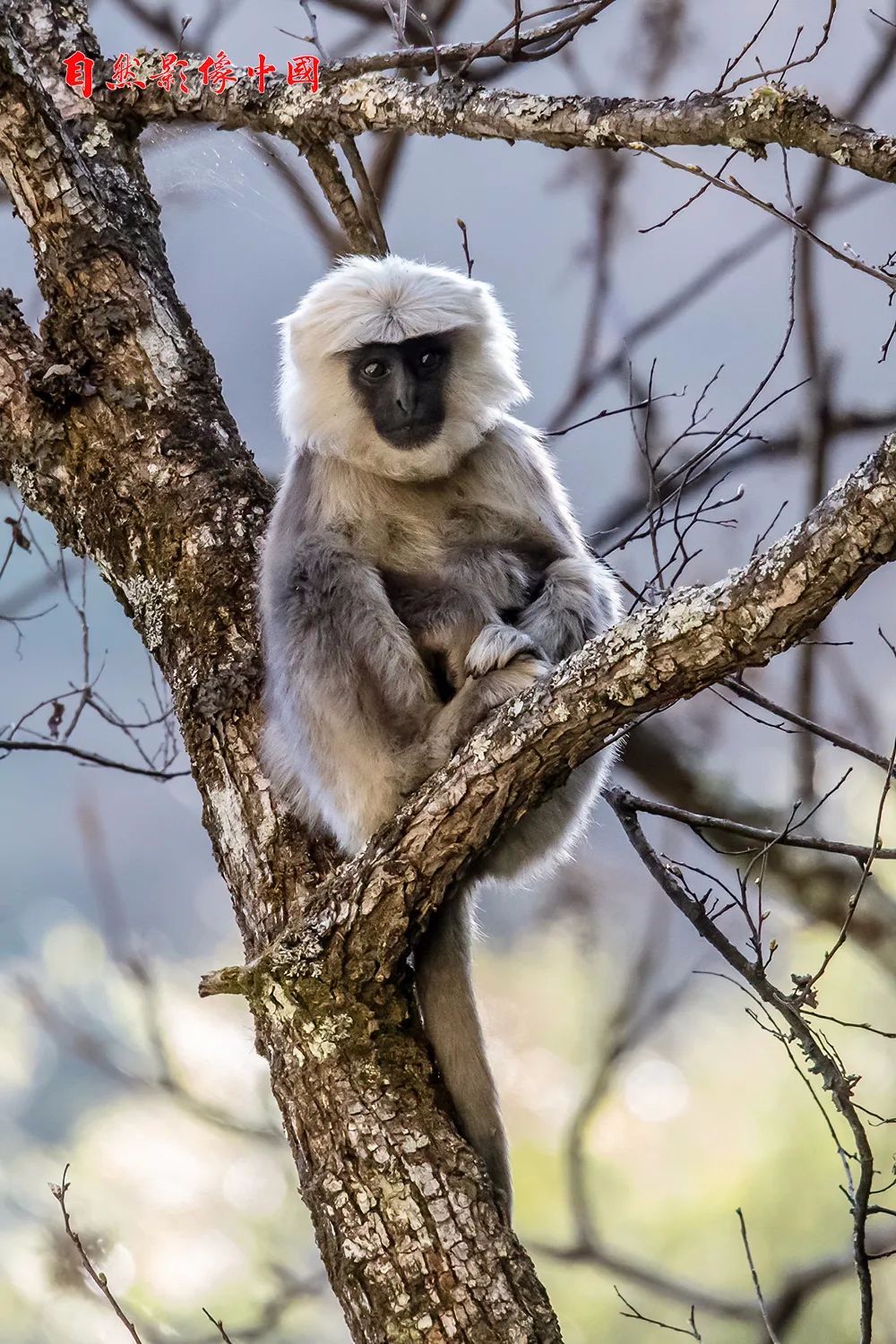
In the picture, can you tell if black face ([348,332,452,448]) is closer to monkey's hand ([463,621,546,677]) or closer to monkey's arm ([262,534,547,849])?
monkey's arm ([262,534,547,849])

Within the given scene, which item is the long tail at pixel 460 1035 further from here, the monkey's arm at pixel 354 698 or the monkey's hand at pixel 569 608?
the monkey's hand at pixel 569 608

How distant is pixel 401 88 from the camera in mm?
3357

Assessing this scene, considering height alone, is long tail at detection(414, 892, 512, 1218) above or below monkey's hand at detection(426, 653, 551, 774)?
below

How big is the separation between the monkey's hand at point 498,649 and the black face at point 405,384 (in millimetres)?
578

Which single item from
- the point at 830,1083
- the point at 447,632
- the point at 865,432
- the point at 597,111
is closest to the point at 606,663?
the point at 447,632

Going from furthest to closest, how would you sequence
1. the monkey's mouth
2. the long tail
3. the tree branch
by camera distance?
the monkey's mouth, the long tail, the tree branch

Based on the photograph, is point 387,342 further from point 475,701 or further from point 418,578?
point 475,701

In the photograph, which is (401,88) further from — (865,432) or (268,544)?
(865,432)

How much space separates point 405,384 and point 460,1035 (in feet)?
5.14

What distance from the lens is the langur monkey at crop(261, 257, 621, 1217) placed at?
2908mm

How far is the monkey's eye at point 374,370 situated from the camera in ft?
10.7

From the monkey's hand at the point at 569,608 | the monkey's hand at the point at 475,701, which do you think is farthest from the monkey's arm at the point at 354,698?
the monkey's hand at the point at 569,608

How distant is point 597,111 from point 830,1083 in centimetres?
219

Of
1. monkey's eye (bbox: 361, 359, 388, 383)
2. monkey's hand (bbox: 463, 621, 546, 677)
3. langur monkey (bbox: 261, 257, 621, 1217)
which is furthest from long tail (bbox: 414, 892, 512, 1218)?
monkey's eye (bbox: 361, 359, 388, 383)
